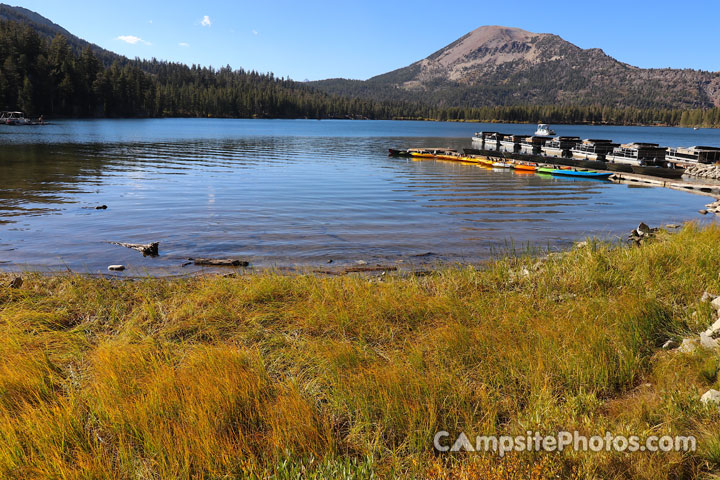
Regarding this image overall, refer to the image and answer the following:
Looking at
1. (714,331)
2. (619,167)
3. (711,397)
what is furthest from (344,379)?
(619,167)

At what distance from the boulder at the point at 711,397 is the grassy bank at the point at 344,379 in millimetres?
83

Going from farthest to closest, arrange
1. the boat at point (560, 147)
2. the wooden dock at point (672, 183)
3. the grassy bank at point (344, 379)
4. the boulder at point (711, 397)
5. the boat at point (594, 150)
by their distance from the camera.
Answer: the boat at point (560, 147) < the boat at point (594, 150) < the wooden dock at point (672, 183) < the boulder at point (711, 397) < the grassy bank at point (344, 379)

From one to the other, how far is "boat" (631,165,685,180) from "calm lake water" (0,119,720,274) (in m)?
8.78

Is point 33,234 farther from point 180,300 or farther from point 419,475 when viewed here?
point 419,475

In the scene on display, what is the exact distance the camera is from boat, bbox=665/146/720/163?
1976 inches

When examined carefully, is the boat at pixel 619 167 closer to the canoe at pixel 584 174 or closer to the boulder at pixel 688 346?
the canoe at pixel 584 174

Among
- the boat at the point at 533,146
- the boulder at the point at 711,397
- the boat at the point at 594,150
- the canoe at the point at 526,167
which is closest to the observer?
the boulder at the point at 711,397

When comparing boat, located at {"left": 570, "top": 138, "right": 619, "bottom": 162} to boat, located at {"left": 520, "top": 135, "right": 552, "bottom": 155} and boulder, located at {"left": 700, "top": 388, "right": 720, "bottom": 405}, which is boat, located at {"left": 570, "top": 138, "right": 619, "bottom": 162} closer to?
boat, located at {"left": 520, "top": 135, "right": 552, "bottom": 155}

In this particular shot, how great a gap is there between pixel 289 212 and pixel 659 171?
43.1m

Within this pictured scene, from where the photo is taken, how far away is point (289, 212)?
2325 centimetres

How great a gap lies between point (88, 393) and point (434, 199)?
25.6 metres

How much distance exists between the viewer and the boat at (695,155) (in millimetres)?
50188

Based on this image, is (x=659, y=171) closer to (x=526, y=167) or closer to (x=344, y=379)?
(x=526, y=167)

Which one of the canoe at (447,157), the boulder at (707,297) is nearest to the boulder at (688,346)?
the boulder at (707,297)
